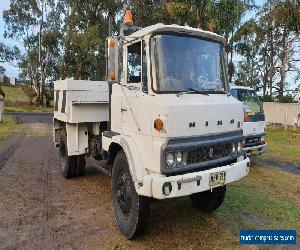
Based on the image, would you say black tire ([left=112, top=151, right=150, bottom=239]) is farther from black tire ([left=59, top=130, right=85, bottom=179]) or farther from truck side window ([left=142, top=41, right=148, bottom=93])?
black tire ([left=59, top=130, right=85, bottom=179])

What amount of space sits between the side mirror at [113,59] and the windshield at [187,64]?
3.34 ft

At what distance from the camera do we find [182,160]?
4.69 m

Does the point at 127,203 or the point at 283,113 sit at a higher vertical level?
the point at 283,113

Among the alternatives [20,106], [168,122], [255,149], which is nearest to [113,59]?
[168,122]

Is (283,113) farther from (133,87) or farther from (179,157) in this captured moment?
(179,157)

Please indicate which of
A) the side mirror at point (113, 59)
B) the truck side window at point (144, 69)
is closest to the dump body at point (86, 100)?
the side mirror at point (113, 59)

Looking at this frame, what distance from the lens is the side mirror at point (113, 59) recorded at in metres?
5.75

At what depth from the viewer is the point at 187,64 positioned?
5.18m

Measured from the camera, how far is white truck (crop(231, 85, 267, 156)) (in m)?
10.0

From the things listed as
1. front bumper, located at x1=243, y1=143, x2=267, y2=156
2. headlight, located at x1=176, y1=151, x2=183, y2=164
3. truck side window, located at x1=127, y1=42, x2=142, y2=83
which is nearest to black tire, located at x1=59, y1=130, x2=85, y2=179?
truck side window, located at x1=127, y1=42, x2=142, y2=83

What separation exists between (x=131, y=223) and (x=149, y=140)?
1.24m

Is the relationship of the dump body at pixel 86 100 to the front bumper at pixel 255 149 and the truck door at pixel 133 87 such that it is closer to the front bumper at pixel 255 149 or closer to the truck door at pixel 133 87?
the truck door at pixel 133 87

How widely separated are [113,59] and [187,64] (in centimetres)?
130

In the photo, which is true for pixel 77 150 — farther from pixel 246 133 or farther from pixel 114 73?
pixel 246 133
